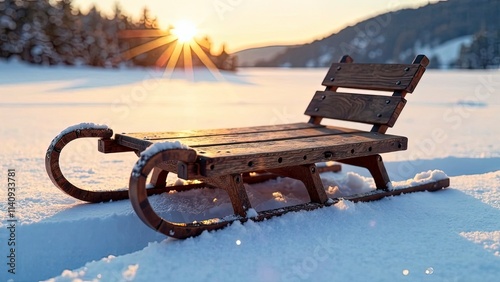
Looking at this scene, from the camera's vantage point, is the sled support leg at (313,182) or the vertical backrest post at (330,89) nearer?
the sled support leg at (313,182)

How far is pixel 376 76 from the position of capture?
426 cm

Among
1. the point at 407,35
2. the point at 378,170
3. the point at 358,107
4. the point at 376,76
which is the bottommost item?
the point at 378,170

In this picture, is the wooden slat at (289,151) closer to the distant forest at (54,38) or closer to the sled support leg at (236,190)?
the sled support leg at (236,190)

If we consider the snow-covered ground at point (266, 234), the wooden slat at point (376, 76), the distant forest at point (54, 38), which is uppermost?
the distant forest at point (54, 38)

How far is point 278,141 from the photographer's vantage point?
3.35m

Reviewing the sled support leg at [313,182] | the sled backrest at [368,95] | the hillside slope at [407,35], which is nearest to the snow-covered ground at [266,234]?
the sled support leg at [313,182]

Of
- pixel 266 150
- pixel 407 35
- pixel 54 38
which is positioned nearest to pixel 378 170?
pixel 266 150

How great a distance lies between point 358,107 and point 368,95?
0.44ft

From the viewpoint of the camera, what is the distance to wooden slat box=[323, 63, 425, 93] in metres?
3.93

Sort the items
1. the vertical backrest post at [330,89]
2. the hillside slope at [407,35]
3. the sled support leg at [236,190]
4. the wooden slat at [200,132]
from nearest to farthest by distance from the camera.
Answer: the sled support leg at [236,190] → the wooden slat at [200,132] → the vertical backrest post at [330,89] → the hillside slope at [407,35]

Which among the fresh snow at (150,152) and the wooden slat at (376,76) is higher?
the wooden slat at (376,76)

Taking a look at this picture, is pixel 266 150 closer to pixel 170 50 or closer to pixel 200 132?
pixel 200 132

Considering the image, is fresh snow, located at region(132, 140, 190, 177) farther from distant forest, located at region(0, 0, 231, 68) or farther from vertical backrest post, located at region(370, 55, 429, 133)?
distant forest, located at region(0, 0, 231, 68)

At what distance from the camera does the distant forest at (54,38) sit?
101 feet
